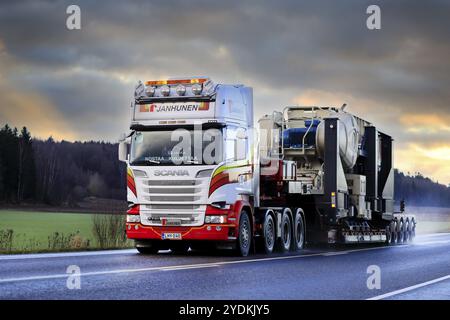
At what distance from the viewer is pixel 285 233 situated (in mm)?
22250

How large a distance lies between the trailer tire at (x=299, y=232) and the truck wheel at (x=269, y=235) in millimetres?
1613

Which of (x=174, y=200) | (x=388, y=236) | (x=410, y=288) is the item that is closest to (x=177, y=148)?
(x=174, y=200)

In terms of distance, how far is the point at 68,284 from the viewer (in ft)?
37.1

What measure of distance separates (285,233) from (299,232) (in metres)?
1.21

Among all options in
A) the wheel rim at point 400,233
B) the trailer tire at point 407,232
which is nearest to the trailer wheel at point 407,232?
the trailer tire at point 407,232

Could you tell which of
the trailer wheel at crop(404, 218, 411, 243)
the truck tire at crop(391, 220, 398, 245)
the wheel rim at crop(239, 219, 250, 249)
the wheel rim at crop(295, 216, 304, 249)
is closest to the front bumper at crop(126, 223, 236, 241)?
the wheel rim at crop(239, 219, 250, 249)

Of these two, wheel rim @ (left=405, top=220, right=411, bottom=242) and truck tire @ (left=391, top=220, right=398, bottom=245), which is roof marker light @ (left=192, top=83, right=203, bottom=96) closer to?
truck tire @ (left=391, top=220, right=398, bottom=245)

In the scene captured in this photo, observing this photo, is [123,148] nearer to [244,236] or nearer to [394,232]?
[244,236]

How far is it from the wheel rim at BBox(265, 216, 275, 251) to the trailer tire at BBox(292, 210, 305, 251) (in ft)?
5.70

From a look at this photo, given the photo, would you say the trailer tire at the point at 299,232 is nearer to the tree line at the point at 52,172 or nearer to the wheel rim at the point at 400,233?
the wheel rim at the point at 400,233
